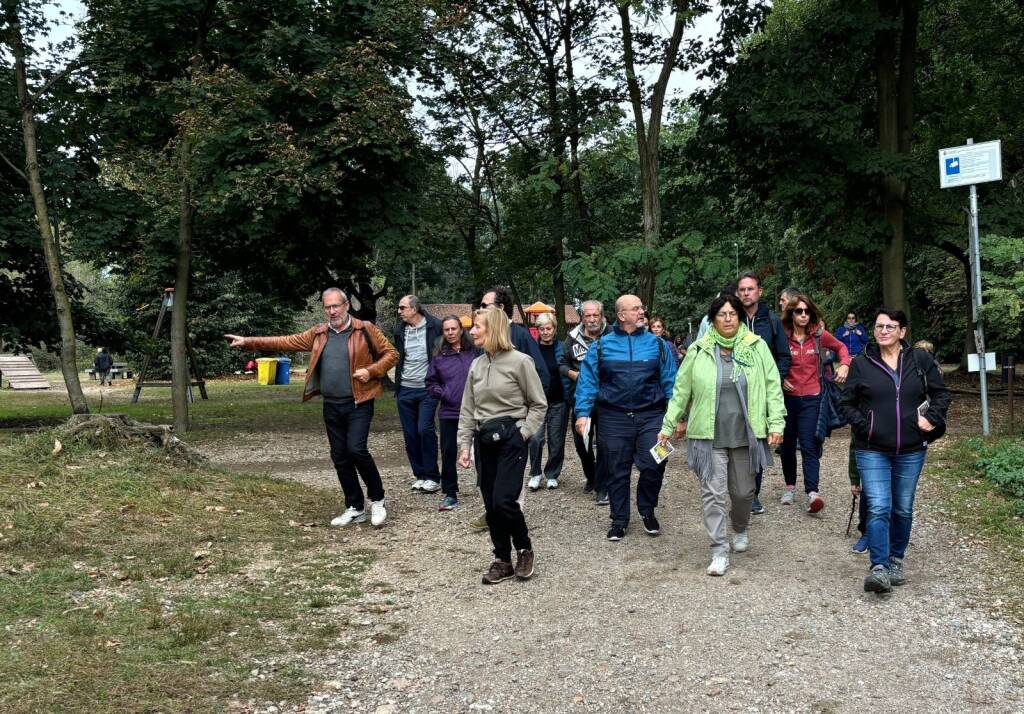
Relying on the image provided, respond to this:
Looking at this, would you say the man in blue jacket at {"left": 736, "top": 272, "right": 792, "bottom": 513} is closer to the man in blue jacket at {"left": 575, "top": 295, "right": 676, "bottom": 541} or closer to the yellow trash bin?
the man in blue jacket at {"left": 575, "top": 295, "right": 676, "bottom": 541}

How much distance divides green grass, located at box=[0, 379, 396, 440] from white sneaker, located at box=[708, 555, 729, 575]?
11.0 meters

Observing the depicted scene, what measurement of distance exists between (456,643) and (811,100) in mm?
13623

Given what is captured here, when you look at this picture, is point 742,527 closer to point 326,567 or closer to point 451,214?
point 326,567

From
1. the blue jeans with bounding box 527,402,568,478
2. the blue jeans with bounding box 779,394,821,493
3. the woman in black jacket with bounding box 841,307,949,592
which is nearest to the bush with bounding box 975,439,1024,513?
the blue jeans with bounding box 779,394,821,493

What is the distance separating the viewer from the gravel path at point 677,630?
402cm

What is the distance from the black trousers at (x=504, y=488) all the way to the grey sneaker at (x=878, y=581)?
7.00ft

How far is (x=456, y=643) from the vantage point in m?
4.77

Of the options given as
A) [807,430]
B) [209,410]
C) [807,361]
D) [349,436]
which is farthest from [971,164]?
[209,410]

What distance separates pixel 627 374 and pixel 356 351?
232 centimetres

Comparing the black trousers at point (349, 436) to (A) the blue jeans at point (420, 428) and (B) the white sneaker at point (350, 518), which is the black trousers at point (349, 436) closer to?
(B) the white sneaker at point (350, 518)

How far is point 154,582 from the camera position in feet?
19.2

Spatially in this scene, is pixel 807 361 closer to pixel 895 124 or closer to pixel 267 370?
pixel 895 124

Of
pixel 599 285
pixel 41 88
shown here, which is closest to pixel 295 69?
pixel 41 88

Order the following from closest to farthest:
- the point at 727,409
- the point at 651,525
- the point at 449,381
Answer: the point at 727,409 < the point at 651,525 < the point at 449,381
